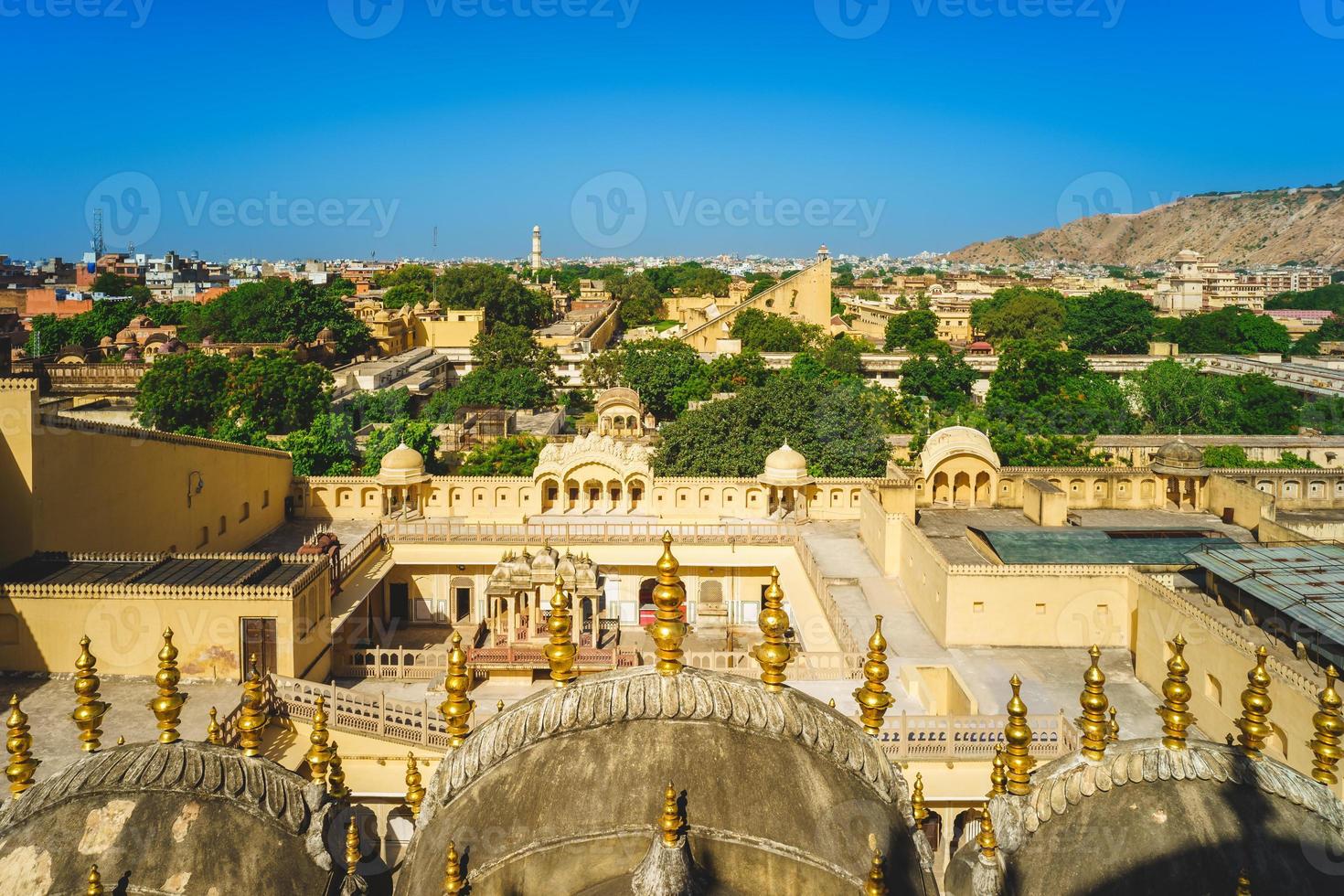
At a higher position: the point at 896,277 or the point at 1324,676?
the point at 896,277

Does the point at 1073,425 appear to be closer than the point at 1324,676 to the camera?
No

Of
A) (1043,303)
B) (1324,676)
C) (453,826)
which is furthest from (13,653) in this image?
(1043,303)

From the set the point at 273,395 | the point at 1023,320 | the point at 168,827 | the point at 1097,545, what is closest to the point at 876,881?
the point at 168,827

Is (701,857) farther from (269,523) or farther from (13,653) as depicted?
(269,523)

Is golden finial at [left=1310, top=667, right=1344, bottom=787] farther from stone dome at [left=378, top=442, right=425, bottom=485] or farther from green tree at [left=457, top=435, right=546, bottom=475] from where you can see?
green tree at [left=457, top=435, right=546, bottom=475]

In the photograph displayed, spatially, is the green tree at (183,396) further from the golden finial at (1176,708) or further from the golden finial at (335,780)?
the golden finial at (1176,708)
